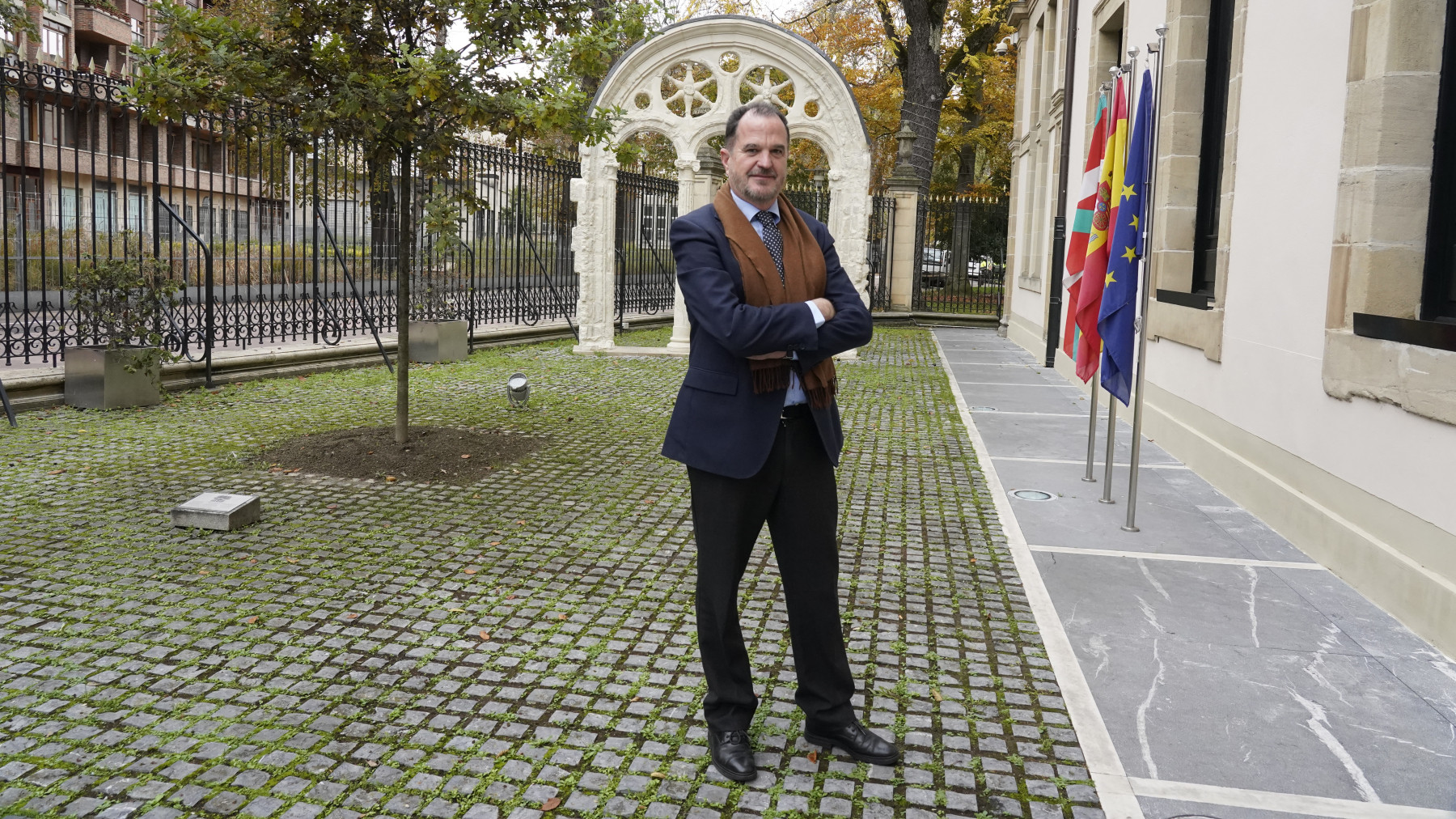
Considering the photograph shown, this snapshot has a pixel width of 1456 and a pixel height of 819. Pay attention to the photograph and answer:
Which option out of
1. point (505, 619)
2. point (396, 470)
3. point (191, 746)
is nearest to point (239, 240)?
point (396, 470)

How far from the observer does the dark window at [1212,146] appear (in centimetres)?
913

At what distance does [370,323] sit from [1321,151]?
411 inches

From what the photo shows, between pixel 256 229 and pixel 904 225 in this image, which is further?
pixel 904 225

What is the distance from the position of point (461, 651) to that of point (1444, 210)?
4935 mm

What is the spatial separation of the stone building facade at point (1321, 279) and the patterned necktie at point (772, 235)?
3.15 m

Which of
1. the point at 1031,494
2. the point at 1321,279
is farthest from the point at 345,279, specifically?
the point at 1321,279

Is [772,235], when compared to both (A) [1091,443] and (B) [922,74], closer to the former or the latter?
(A) [1091,443]

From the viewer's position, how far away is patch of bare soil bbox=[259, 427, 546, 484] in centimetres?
741

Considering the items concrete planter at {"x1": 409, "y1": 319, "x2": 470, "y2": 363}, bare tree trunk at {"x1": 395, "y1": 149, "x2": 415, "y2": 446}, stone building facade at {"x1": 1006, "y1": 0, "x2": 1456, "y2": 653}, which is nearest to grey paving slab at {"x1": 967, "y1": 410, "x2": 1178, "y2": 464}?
stone building facade at {"x1": 1006, "y1": 0, "x2": 1456, "y2": 653}

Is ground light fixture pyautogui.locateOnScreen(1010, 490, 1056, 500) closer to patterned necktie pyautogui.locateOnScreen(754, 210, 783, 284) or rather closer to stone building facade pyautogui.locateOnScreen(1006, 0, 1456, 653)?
stone building facade pyautogui.locateOnScreen(1006, 0, 1456, 653)

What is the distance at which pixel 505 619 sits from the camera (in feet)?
15.4

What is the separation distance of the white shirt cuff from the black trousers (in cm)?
31

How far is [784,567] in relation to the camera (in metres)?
3.51

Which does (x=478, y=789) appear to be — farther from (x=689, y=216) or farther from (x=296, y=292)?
(x=296, y=292)
